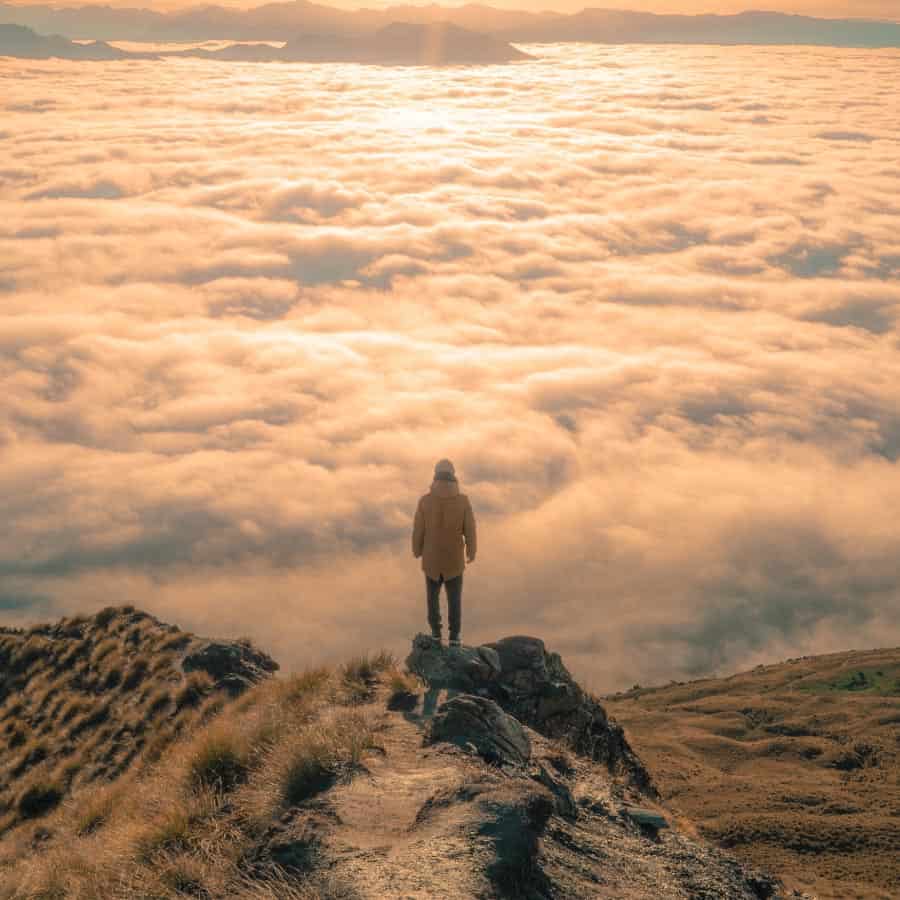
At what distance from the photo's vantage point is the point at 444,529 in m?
12.0

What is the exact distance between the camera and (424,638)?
1219 centimetres

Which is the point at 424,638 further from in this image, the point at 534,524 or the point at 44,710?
the point at 534,524

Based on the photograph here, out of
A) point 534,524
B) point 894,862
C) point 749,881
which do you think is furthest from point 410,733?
point 534,524

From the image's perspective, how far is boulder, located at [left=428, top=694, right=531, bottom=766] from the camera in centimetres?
934

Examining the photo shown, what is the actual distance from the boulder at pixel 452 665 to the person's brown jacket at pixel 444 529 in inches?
34.0

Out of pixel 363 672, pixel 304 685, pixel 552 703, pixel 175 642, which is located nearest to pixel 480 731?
pixel 363 672

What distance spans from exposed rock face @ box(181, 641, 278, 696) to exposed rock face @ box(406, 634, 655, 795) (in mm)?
5077

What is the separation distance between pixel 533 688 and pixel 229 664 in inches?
252

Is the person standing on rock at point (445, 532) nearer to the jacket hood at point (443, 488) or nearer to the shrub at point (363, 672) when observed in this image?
the jacket hood at point (443, 488)

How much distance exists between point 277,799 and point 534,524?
178 metres

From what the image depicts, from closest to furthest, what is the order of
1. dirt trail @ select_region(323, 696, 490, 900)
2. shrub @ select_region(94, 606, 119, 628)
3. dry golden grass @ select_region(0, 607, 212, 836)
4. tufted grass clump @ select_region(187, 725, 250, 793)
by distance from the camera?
dirt trail @ select_region(323, 696, 490, 900) < tufted grass clump @ select_region(187, 725, 250, 793) < dry golden grass @ select_region(0, 607, 212, 836) < shrub @ select_region(94, 606, 119, 628)

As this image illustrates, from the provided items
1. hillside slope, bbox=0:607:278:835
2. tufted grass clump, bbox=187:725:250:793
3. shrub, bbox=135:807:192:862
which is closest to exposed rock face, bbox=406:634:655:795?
tufted grass clump, bbox=187:725:250:793

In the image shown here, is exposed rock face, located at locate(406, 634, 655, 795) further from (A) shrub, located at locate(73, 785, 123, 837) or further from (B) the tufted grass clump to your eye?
(A) shrub, located at locate(73, 785, 123, 837)

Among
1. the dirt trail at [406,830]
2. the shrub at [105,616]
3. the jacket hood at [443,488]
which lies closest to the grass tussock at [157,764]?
the dirt trail at [406,830]
